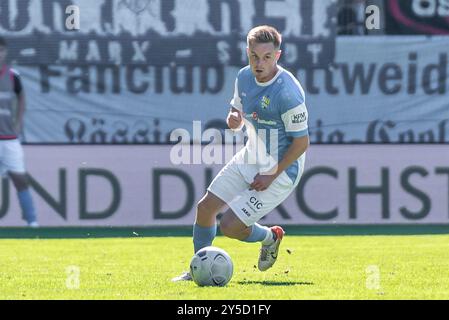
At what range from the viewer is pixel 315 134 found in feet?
56.8

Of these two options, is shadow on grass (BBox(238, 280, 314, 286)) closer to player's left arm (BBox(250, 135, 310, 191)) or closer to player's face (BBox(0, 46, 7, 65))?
player's left arm (BBox(250, 135, 310, 191))

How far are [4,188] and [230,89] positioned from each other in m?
3.62

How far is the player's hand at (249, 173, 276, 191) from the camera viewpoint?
856 cm

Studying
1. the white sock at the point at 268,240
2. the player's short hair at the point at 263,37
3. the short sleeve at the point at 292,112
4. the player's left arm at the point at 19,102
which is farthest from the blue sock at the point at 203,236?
the player's left arm at the point at 19,102

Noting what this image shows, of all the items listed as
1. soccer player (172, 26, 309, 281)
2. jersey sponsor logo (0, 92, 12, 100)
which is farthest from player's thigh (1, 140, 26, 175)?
soccer player (172, 26, 309, 281)

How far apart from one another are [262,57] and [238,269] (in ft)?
7.74

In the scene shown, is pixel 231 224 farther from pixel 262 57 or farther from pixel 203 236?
pixel 262 57

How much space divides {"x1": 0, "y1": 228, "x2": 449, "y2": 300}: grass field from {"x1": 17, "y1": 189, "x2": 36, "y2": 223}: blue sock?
1.63 m

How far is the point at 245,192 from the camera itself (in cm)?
885

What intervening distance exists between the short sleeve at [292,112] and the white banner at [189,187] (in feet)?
26.2

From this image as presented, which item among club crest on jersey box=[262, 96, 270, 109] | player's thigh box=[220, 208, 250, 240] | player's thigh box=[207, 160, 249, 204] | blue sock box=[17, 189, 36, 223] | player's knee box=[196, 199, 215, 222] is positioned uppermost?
club crest on jersey box=[262, 96, 270, 109]

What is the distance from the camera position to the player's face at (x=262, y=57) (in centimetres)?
838
